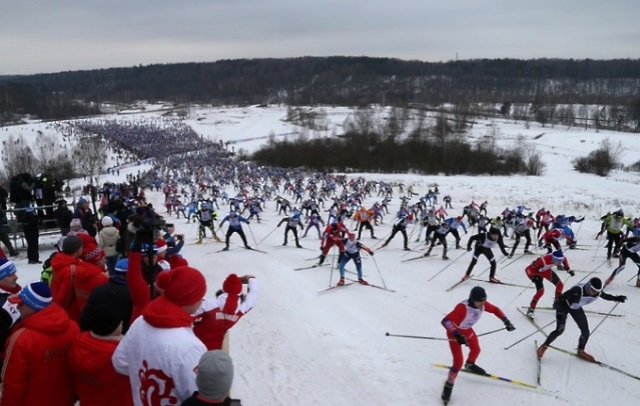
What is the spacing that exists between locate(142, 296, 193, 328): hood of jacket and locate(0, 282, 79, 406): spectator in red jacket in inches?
30.7

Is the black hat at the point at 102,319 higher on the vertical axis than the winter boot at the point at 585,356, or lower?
higher

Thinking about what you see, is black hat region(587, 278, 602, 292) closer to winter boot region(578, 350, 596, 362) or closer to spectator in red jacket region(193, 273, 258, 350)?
winter boot region(578, 350, 596, 362)

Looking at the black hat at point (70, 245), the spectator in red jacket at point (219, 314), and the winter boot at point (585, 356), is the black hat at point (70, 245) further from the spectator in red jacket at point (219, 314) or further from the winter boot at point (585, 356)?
the winter boot at point (585, 356)

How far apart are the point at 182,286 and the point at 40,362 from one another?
3.68 ft

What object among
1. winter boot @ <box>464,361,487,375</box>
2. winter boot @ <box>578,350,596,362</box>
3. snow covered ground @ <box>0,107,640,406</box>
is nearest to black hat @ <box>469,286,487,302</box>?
winter boot @ <box>464,361,487,375</box>

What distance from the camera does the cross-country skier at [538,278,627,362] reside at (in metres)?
6.96

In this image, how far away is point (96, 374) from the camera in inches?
111

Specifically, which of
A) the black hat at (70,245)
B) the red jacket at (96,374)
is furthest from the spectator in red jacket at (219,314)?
the black hat at (70,245)

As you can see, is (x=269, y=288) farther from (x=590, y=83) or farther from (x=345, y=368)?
(x=590, y=83)

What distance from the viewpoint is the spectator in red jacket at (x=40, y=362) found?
2.81 meters

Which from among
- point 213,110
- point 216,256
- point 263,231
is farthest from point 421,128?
point 213,110

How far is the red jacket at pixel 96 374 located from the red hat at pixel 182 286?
0.58 m

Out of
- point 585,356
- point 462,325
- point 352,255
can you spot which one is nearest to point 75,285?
point 462,325

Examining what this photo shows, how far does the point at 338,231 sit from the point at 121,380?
9292mm
